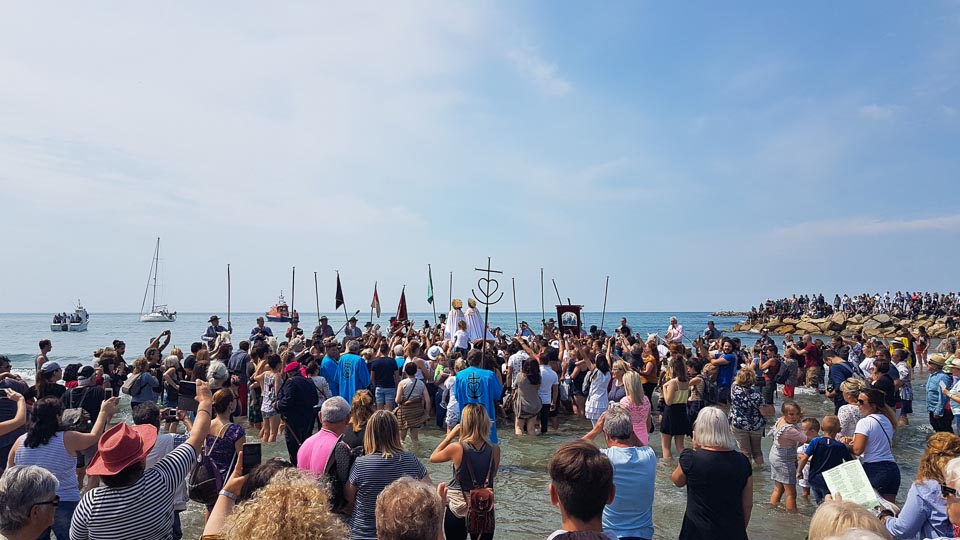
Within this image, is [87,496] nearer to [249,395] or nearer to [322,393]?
→ [322,393]

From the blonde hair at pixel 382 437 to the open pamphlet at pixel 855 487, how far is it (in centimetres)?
304

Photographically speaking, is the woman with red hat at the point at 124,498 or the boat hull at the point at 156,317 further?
the boat hull at the point at 156,317

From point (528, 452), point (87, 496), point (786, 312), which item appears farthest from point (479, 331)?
point (786, 312)

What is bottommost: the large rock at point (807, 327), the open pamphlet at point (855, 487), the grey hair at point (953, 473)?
the large rock at point (807, 327)

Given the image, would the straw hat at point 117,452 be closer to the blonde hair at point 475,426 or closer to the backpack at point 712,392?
the blonde hair at point 475,426

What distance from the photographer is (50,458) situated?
4.70 metres

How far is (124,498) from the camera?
126 inches

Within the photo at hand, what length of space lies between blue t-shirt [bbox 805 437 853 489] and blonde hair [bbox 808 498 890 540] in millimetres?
3578

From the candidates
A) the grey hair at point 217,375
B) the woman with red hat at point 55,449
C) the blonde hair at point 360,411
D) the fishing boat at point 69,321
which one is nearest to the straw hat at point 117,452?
the blonde hair at point 360,411

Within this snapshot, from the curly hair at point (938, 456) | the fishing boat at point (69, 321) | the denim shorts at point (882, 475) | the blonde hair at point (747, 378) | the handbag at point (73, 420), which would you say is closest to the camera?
the curly hair at point (938, 456)

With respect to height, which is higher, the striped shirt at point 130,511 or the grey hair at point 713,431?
the grey hair at point 713,431

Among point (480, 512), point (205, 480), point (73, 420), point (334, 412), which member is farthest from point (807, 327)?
point (73, 420)

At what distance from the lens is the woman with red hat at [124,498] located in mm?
3131

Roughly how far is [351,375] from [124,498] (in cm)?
651
